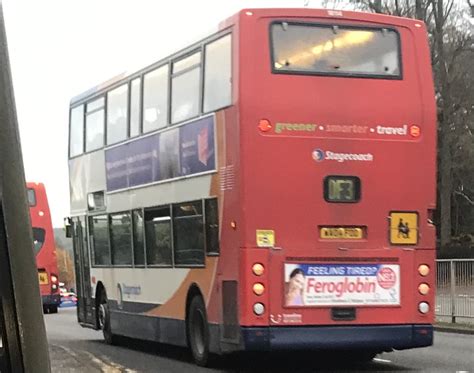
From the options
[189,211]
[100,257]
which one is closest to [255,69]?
[189,211]

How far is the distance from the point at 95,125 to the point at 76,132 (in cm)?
121

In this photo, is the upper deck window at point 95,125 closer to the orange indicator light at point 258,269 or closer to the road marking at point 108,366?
the road marking at point 108,366

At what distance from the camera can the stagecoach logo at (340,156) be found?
442 inches

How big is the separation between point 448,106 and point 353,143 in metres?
35.4

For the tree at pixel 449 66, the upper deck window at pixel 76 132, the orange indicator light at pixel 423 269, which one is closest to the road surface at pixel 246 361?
the orange indicator light at pixel 423 269

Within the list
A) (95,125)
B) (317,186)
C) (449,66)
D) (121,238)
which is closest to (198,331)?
A: (317,186)

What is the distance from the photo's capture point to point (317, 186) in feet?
36.8

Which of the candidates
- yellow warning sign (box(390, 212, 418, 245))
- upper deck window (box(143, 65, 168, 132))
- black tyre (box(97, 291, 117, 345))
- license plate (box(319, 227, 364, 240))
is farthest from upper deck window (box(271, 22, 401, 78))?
black tyre (box(97, 291, 117, 345))

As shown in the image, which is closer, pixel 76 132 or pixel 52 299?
pixel 76 132

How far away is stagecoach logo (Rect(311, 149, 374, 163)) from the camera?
11.2 meters

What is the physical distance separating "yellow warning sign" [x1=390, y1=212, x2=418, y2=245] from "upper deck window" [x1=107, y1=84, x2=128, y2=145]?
17.2 ft

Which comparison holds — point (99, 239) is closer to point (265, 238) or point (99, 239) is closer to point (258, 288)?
point (265, 238)

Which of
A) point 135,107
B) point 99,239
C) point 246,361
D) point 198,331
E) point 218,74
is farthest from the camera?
point 99,239

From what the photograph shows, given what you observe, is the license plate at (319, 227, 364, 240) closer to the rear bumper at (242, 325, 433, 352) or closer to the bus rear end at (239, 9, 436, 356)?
the bus rear end at (239, 9, 436, 356)
